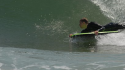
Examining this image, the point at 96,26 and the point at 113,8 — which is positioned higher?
the point at 113,8

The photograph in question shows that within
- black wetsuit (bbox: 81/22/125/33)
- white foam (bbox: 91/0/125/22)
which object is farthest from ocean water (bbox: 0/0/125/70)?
black wetsuit (bbox: 81/22/125/33)

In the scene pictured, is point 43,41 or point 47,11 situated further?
point 47,11

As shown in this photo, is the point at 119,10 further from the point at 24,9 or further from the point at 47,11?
the point at 24,9

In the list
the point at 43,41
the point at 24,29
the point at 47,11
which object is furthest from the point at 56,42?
the point at 47,11

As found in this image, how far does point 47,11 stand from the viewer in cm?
1038

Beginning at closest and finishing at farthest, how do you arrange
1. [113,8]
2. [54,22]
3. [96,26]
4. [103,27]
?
[103,27] → [96,26] → [54,22] → [113,8]

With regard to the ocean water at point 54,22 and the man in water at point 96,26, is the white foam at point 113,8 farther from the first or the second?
the man in water at point 96,26

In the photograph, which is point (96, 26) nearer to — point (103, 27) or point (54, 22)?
point (103, 27)

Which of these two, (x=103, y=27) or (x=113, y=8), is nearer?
(x=103, y=27)

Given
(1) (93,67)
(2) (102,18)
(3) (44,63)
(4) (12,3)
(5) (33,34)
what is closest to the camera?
(1) (93,67)

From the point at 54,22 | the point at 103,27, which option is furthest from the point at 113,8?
the point at 103,27

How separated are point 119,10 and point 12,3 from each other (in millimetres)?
4763

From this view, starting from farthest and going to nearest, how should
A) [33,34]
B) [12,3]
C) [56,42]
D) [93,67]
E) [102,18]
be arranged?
[12,3] < [102,18] < [33,34] < [56,42] < [93,67]

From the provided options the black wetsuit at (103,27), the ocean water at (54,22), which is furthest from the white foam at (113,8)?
the black wetsuit at (103,27)
